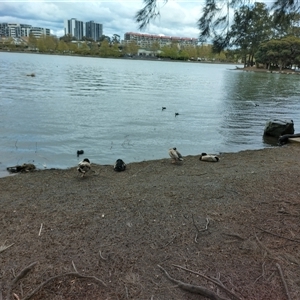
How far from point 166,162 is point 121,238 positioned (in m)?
5.15

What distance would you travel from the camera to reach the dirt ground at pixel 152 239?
299cm

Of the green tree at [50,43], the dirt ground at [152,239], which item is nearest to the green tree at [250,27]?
the dirt ground at [152,239]

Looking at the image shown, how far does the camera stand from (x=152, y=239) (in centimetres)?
386

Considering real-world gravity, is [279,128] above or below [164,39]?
below

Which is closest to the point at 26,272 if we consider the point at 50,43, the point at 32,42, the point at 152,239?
the point at 152,239

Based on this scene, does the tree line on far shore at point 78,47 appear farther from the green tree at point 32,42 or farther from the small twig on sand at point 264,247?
the small twig on sand at point 264,247

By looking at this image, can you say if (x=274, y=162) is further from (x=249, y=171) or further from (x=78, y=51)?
(x=78, y=51)

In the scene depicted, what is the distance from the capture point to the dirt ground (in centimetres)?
299

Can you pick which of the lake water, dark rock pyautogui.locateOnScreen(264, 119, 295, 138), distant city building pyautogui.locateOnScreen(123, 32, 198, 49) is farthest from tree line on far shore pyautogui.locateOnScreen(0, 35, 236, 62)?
distant city building pyautogui.locateOnScreen(123, 32, 198, 49)

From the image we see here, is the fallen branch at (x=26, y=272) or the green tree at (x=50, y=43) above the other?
the green tree at (x=50, y=43)

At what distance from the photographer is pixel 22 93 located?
24109mm

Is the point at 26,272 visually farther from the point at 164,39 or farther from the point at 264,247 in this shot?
the point at 164,39

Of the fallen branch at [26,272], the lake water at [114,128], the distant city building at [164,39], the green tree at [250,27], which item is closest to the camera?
the fallen branch at [26,272]

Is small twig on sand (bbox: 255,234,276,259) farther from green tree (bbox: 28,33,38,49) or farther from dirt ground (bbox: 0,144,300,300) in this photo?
green tree (bbox: 28,33,38,49)
